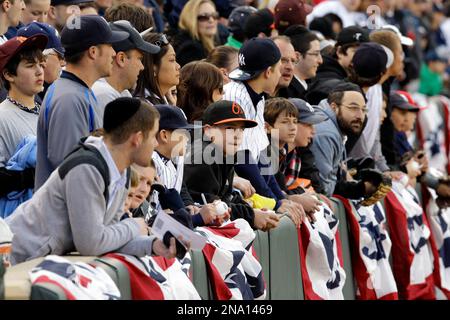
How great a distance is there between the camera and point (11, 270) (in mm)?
5738

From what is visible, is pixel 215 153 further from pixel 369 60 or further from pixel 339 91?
pixel 369 60

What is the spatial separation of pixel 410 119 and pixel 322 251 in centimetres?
417

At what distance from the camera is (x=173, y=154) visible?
7.69 metres

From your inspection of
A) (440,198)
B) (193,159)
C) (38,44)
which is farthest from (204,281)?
(440,198)

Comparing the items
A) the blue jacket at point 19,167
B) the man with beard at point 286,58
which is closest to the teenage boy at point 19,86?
the blue jacket at point 19,167

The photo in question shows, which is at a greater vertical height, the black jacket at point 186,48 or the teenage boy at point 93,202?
the teenage boy at point 93,202

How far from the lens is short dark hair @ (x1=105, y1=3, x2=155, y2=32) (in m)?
8.95

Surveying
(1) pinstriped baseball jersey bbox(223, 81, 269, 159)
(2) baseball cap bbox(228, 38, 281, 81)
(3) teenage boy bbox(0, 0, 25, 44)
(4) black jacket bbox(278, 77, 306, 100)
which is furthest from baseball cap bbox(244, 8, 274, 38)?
(3) teenage boy bbox(0, 0, 25, 44)

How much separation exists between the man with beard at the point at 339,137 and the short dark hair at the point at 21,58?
3.43 m

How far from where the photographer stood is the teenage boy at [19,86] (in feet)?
24.9

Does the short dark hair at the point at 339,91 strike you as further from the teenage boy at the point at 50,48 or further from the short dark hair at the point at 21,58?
the short dark hair at the point at 21,58

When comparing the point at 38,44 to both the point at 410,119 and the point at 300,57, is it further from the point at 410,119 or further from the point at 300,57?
the point at 410,119

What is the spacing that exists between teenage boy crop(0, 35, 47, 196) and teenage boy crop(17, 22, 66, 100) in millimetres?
459

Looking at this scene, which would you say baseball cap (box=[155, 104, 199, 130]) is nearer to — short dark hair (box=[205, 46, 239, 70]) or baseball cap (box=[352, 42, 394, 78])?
short dark hair (box=[205, 46, 239, 70])
